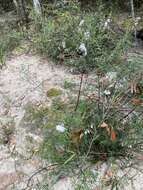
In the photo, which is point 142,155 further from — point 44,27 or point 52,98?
point 44,27

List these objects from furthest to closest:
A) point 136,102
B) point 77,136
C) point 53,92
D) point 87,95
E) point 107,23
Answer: point 107,23 → point 53,92 → point 87,95 → point 136,102 → point 77,136

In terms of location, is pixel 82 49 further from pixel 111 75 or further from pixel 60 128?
pixel 60 128

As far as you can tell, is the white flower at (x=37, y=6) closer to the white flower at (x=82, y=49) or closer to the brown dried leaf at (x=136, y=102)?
the white flower at (x=82, y=49)

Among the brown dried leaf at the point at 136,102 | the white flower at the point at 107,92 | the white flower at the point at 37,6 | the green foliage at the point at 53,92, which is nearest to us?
the brown dried leaf at the point at 136,102

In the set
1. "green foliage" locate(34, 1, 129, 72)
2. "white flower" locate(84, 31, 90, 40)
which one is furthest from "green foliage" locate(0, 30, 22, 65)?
"white flower" locate(84, 31, 90, 40)

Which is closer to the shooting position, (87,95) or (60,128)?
(60,128)

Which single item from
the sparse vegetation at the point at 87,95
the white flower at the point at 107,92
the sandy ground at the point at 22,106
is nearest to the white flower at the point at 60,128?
the sparse vegetation at the point at 87,95

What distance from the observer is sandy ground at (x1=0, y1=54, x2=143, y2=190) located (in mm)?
3117

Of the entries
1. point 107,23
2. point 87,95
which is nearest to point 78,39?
point 107,23

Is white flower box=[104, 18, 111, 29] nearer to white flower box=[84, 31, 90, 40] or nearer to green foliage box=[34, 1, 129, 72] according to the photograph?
green foliage box=[34, 1, 129, 72]

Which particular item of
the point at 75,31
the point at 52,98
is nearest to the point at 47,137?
the point at 52,98

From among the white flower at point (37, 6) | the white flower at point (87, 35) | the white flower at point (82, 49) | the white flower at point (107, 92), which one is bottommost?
the white flower at point (107, 92)

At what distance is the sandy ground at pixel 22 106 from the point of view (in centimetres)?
312

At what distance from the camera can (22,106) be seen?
12.7ft
